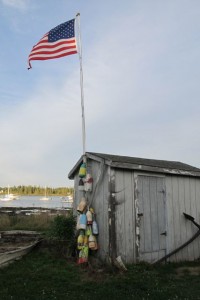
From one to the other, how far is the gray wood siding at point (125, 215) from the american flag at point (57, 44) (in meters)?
3.91

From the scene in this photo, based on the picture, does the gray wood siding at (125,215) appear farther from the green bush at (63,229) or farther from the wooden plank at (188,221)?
the wooden plank at (188,221)

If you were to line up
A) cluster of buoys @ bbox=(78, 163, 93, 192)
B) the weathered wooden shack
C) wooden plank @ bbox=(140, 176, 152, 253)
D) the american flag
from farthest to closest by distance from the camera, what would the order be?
the american flag
cluster of buoys @ bbox=(78, 163, 93, 192)
wooden plank @ bbox=(140, 176, 152, 253)
the weathered wooden shack

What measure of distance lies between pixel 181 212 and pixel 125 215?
2.10 metres

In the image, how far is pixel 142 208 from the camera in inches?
378

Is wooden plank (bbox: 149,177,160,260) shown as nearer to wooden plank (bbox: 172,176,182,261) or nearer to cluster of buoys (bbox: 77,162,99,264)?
wooden plank (bbox: 172,176,182,261)

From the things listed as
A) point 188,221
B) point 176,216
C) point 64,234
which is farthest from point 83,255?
point 188,221

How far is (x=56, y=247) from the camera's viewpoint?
1043 centimetres

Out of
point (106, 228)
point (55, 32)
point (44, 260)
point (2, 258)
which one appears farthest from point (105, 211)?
point (55, 32)

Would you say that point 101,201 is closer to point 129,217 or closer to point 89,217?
point 89,217

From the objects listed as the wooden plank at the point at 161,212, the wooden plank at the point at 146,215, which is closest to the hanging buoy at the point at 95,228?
the wooden plank at the point at 146,215

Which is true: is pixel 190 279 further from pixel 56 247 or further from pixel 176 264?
pixel 56 247

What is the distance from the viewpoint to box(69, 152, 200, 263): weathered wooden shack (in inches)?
360

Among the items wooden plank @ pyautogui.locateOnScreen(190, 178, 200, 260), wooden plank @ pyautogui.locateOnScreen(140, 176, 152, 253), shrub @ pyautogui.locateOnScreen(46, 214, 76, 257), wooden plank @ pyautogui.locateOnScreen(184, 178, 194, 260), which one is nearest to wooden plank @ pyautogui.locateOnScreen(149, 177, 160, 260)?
wooden plank @ pyautogui.locateOnScreen(140, 176, 152, 253)

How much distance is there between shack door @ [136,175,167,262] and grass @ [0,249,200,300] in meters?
0.51
